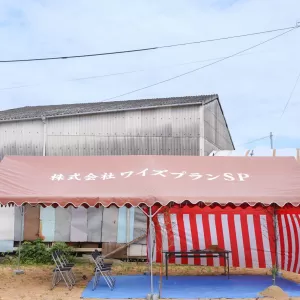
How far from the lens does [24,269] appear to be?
12680 mm

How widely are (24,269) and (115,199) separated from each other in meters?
5.40

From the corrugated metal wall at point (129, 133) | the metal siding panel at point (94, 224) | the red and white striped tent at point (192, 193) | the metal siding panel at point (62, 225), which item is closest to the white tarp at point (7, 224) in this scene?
the metal siding panel at point (62, 225)

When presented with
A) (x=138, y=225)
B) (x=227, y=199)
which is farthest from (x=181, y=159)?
(x=138, y=225)

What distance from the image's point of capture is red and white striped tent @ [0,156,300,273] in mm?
8633

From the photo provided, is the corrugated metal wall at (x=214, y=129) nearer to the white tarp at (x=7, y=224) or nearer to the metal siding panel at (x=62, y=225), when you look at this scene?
the metal siding panel at (x=62, y=225)

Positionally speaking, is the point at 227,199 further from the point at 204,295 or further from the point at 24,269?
the point at 24,269

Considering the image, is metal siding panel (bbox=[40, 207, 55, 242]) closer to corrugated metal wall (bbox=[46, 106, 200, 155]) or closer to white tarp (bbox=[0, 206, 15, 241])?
white tarp (bbox=[0, 206, 15, 241])

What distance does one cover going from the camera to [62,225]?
13875 millimetres

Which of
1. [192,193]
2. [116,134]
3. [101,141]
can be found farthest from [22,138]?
[192,193]

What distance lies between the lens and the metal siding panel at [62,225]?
1382 cm

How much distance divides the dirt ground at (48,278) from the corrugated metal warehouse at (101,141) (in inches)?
41.0

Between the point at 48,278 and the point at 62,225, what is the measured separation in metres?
2.70

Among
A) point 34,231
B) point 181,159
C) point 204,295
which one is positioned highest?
point 181,159

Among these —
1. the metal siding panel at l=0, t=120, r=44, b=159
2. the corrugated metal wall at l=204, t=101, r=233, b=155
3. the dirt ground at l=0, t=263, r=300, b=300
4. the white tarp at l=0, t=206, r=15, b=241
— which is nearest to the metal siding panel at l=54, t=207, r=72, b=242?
the dirt ground at l=0, t=263, r=300, b=300
